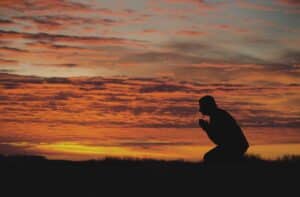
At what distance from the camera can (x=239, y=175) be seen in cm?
1398

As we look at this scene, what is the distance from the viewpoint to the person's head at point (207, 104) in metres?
15.1

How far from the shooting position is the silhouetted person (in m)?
Result: 15.2

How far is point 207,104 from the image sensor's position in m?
15.1

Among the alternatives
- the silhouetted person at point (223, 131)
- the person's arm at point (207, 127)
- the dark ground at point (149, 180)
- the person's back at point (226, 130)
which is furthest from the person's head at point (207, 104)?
the dark ground at point (149, 180)

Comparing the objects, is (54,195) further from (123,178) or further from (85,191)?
(123,178)

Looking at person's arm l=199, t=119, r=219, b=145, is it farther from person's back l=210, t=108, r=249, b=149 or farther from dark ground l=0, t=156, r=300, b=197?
dark ground l=0, t=156, r=300, b=197

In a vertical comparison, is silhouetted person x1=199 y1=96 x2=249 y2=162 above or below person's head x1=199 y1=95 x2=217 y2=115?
below

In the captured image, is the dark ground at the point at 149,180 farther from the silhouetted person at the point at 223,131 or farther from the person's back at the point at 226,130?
the person's back at the point at 226,130

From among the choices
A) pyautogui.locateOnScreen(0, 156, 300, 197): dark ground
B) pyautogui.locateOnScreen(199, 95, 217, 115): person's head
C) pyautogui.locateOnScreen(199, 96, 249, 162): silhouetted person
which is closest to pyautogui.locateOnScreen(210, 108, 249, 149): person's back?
pyautogui.locateOnScreen(199, 96, 249, 162): silhouetted person

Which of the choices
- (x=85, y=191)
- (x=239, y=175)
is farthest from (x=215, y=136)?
(x=85, y=191)

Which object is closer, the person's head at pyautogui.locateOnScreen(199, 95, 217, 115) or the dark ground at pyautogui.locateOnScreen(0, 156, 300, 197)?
the dark ground at pyautogui.locateOnScreen(0, 156, 300, 197)

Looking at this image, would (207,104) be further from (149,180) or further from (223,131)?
(149,180)

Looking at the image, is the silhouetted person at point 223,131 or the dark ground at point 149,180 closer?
the dark ground at point 149,180

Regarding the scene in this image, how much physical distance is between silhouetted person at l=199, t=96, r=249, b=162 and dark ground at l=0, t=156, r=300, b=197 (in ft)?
1.18
